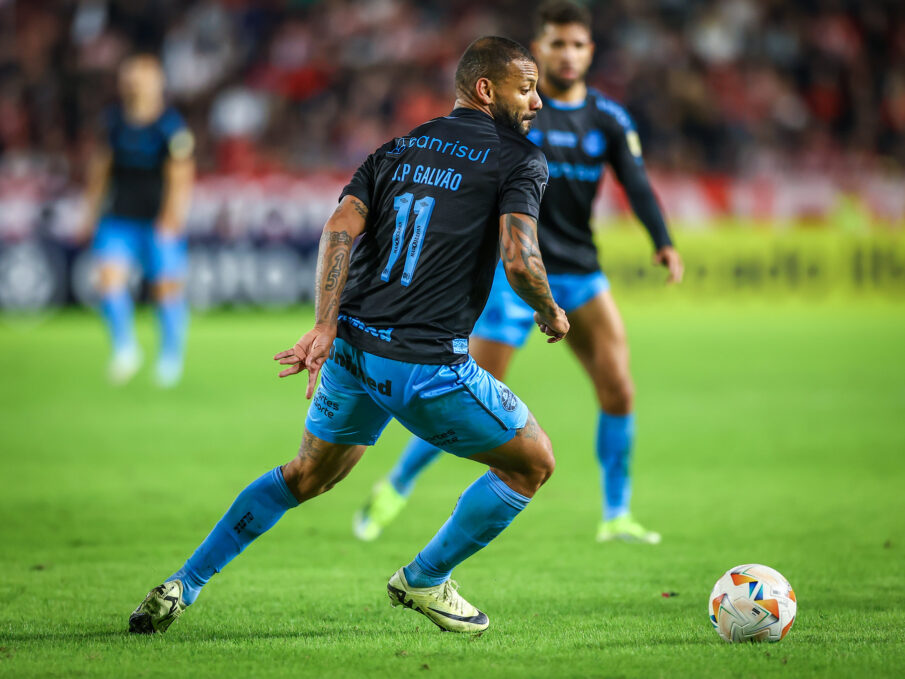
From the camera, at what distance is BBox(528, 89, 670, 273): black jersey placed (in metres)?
6.44

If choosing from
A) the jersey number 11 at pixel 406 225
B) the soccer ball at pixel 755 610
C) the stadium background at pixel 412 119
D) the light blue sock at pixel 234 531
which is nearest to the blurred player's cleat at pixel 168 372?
the stadium background at pixel 412 119

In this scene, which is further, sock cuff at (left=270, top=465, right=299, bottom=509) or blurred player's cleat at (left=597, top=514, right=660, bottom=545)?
blurred player's cleat at (left=597, top=514, right=660, bottom=545)

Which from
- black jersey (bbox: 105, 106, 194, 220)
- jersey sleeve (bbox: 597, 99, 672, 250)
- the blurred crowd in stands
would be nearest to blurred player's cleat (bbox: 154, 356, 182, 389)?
black jersey (bbox: 105, 106, 194, 220)

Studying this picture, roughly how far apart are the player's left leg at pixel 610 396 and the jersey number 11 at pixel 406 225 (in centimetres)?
239

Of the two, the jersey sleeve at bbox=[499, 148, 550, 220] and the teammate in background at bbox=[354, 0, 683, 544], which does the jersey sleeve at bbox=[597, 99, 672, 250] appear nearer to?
the teammate in background at bbox=[354, 0, 683, 544]

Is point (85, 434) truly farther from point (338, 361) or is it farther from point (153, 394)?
point (338, 361)

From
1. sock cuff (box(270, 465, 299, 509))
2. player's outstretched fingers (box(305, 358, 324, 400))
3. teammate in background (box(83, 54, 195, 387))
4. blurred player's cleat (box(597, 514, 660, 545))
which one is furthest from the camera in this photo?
teammate in background (box(83, 54, 195, 387))

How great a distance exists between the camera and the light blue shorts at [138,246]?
12.5 meters

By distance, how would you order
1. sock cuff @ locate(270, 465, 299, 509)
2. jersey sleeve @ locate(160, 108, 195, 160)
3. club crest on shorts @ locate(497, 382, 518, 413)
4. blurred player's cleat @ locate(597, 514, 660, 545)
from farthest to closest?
jersey sleeve @ locate(160, 108, 195, 160), blurred player's cleat @ locate(597, 514, 660, 545), sock cuff @ locate(270, 465, 299, 509), club crest on shorts @ locate(497, 382, 518, 413)

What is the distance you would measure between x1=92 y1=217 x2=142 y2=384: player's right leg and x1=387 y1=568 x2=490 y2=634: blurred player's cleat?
8473mm

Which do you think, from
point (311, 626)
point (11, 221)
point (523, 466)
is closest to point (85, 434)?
point (311, 626)

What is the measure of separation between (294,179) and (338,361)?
14.9m

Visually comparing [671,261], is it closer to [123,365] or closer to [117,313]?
[117,313]

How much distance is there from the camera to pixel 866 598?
16.3 ft
